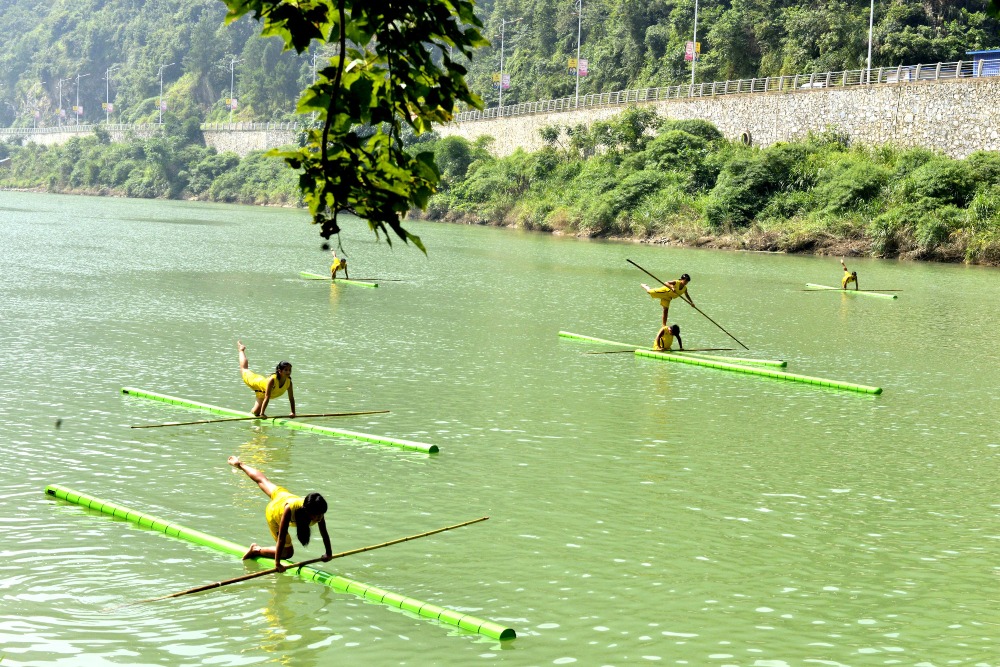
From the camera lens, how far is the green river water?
9.51 m

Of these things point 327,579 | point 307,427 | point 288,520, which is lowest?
point 327,579

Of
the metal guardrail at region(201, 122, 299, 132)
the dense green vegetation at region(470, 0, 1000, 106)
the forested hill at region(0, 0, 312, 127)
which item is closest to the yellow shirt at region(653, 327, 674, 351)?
the dense green vegetation at region(470, 0, 1000, 106)

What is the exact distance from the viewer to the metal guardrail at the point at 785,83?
187 ft

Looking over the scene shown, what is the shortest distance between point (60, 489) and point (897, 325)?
2279 centimetres

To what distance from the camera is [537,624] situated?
969cm

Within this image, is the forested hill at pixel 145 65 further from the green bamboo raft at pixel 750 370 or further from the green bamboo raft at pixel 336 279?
the green bamboo raft at pixel 750 370

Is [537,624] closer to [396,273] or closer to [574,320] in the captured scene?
[574,320]

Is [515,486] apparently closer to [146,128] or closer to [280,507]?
[280,507]

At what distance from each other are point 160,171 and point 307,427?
362 feet

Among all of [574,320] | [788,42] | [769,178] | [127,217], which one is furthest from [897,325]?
[127,217]

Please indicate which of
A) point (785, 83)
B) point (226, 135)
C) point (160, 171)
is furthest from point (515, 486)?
Result: point (226, 135)

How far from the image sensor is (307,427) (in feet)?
52.3

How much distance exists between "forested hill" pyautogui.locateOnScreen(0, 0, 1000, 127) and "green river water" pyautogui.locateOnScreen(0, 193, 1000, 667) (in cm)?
780

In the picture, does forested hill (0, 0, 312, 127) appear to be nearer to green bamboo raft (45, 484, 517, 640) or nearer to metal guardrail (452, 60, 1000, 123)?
metal guardrail (452, 60, 1000, 123)
